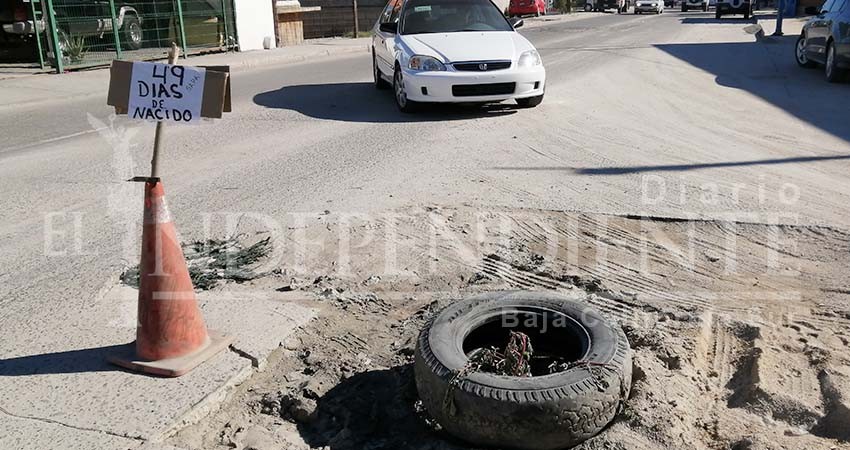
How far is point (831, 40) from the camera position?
14.3 metres

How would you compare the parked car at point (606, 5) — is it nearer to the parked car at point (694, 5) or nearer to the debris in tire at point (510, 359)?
the parked car at point (694, 5)

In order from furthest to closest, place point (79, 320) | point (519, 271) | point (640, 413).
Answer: point (519, 271)
point (79, 320)
point (640, 413)

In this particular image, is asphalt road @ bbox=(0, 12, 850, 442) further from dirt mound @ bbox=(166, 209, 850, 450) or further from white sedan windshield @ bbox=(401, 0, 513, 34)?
white sedan windshield @ bbox=(401, 0, 513, 34)

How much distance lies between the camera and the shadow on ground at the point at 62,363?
3.79 m

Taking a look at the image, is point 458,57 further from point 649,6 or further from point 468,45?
point 649,6

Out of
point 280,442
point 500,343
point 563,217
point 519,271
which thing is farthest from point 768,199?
point 280,442

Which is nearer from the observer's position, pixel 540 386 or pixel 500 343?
pixel 540 386

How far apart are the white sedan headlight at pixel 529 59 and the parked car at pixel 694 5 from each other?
172 ft

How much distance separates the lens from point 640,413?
11.3 feet

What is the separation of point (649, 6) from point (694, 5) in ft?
18.5

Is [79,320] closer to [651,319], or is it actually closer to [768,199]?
[651,319]

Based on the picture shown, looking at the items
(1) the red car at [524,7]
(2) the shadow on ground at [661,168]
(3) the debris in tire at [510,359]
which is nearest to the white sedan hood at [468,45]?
(2) the shadow on ground at [661,168]

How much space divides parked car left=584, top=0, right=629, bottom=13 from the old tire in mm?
62751

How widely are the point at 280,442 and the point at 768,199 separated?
4.89 m
